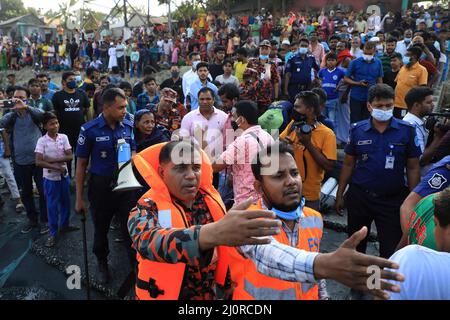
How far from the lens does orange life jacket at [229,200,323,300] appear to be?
165cm

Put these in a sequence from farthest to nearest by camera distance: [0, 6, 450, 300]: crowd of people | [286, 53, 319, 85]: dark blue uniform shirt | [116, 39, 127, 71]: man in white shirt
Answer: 1. [116, 39, 127, 71]: man in white shirt
2. [286, 53, 319, 85]: dark blue uniform shirt
3. [0, 6, 450, 300]: crowd of people

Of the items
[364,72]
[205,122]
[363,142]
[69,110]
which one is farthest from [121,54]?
[363,142]

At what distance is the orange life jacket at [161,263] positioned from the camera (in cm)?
177

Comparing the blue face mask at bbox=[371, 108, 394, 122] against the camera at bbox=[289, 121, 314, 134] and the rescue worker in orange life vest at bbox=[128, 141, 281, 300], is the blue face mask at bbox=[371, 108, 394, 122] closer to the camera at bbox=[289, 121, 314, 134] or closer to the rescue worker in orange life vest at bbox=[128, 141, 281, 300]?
the camera at bbox=[289, 121, 314, 134]

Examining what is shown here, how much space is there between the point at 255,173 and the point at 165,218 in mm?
534

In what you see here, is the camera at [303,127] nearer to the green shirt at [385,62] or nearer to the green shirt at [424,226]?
the green shirt at [424,226]

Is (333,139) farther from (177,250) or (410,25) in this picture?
(410,25)

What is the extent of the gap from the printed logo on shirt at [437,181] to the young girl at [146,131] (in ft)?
8.83

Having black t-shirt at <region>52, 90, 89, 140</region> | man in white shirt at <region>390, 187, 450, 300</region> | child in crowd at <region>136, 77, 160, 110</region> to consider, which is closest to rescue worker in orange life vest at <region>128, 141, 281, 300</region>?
man in white shirt at <region>390, 187, 450, 300</region>

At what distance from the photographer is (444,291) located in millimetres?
1509

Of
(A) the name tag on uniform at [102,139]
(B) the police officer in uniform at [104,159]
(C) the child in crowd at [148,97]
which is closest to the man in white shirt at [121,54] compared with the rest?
(C) the child in crowd at [148,97]

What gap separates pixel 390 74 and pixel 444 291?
6.60 metres

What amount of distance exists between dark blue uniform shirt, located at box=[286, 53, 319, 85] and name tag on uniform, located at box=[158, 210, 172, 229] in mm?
6441
